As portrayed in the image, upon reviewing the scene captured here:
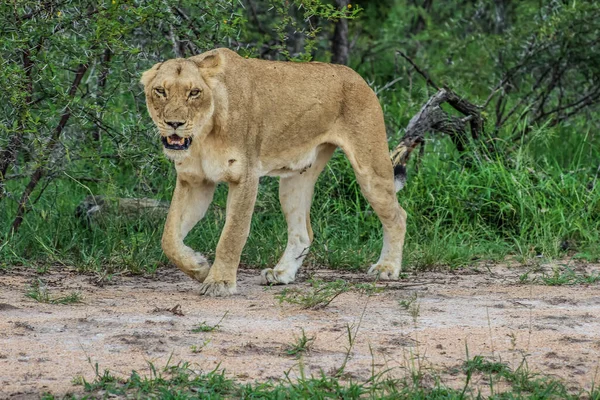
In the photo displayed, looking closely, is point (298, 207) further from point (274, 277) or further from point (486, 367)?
point (486, 367)

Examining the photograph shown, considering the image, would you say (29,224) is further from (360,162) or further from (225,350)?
(225,350)

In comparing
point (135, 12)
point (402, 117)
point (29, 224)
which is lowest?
point (29, 224)

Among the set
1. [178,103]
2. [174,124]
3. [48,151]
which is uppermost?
[178,103]

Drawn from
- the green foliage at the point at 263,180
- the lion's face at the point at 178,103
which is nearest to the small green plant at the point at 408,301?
the green foliage at the point at 263,180

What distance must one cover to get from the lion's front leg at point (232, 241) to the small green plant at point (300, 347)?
1255 mm

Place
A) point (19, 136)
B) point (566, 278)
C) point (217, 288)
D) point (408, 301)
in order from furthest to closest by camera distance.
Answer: point (19, 136)
point (566, 278)
point (217, 288)
point (408, 301)

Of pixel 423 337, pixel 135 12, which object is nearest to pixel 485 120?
pixel 135 12

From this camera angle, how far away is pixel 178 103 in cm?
536

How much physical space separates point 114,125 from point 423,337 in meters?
3.45

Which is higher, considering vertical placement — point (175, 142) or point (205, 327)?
point (175, 142)

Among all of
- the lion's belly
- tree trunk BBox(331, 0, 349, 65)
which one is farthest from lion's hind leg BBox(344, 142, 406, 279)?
tree trunk BBox(331, 0, 349, 65)

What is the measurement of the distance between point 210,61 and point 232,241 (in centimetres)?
96

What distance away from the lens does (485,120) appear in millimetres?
8633

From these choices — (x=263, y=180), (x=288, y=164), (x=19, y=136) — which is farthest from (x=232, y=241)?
(x=263, y=180)
